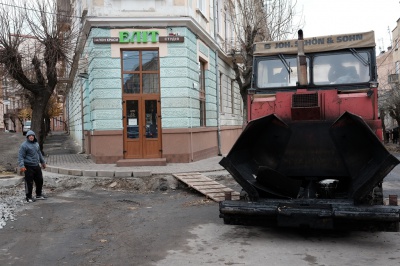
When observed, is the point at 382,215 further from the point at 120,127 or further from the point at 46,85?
the point at 46,85

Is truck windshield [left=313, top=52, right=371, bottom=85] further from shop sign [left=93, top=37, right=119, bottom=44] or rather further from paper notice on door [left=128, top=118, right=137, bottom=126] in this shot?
shop sign [left=93, top=37, right=119, bottom=44]

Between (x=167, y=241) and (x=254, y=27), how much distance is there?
1465 centimetres

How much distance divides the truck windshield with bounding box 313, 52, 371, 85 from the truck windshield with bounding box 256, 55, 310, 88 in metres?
0.38

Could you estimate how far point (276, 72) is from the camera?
6.95m

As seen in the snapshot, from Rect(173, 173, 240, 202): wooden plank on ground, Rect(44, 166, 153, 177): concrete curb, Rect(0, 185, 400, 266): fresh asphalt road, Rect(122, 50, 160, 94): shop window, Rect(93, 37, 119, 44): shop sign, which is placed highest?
Rect(93, 37, 119, 44): shop sign

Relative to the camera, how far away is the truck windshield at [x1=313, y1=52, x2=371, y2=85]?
21.4 feet

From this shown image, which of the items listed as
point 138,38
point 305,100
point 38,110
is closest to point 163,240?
point 305,100

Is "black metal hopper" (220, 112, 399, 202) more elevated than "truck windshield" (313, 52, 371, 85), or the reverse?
"truck windshield" (313, 52, 371, 85)

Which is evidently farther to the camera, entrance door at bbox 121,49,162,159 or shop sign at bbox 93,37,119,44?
entrance door at bbox 121,49,162,159

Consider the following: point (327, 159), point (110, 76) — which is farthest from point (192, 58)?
point (327, 159)

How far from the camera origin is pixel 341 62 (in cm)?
671

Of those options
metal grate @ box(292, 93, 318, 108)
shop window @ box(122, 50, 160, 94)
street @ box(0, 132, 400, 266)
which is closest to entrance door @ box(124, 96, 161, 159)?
shop window @ box(122, 50, 160, 94)

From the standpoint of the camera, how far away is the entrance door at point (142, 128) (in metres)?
13.7

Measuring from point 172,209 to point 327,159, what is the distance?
11.4 feet
